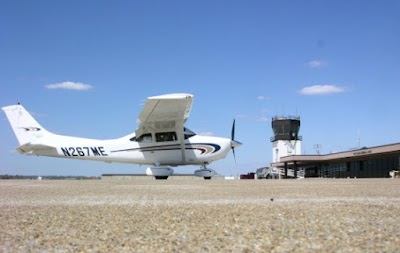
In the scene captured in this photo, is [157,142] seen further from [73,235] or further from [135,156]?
[73,235]

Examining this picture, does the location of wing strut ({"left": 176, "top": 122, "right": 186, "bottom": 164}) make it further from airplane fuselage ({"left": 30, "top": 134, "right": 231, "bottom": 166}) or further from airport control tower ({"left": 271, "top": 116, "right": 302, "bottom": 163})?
airport control tower ({"left": 271, "top": 116, "right": 302, "bottom": 163})

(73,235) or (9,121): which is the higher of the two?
(9,121)

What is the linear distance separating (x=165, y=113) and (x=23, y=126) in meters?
9.66

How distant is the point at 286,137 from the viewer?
7419cm

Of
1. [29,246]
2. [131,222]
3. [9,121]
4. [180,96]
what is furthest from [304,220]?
[9,121]

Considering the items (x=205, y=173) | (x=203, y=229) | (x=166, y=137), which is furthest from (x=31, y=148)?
(x=203, y=229)

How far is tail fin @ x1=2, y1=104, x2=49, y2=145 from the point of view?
89.7ft

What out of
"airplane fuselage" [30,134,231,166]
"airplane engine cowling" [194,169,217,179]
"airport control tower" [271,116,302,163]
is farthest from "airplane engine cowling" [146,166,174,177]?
"airport control tower" [271,116,302,163]

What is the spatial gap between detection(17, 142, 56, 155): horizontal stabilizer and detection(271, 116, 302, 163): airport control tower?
172 feet

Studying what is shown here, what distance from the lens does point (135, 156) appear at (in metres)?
26.6

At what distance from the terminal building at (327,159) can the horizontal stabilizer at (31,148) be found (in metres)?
32.3

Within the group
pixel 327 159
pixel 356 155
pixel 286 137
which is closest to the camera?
pixel 356 155

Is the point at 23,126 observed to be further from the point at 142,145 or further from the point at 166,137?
the point at 166,137

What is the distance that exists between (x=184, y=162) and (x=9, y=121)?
37.1 feet
